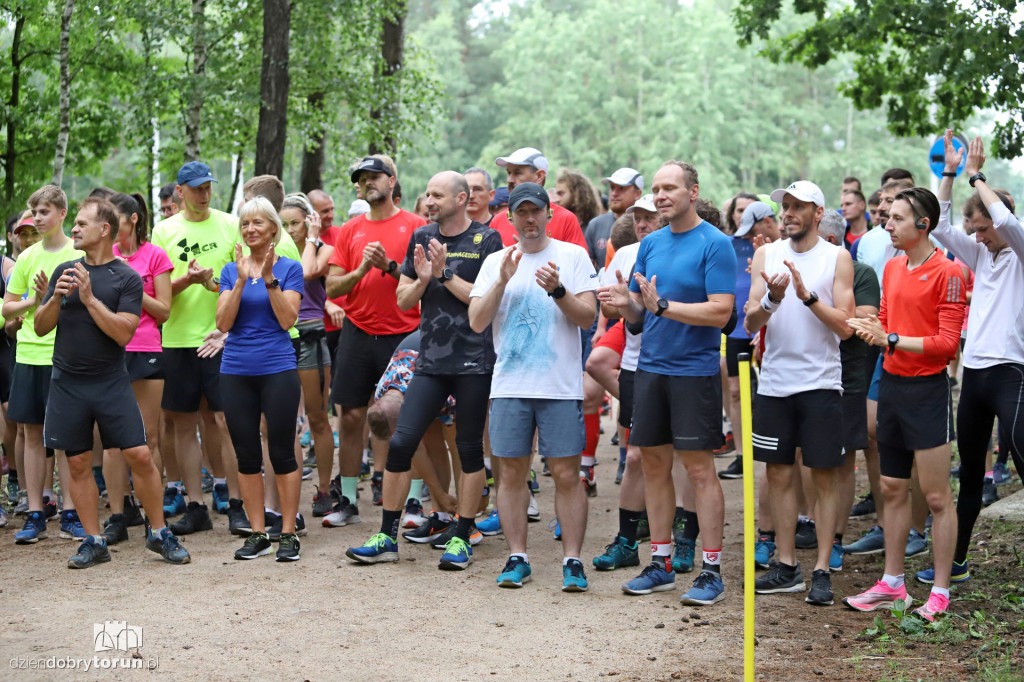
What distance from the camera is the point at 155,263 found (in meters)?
7.43

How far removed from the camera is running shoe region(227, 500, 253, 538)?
7.66 m

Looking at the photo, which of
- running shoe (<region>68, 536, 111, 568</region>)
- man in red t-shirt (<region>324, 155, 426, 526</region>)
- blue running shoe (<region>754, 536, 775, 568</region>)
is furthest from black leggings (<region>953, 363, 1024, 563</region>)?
running shoe (<region>68, 536, 111, 568</region>)

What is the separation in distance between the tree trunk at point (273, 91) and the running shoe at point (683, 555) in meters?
8.69

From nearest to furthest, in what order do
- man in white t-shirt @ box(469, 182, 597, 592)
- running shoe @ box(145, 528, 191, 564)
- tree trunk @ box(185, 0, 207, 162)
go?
man in white t-shirt @ box(469, 182, 597, 592) → running shoe @ box(145, 528, 191, 564) → tree trunk @ box(185, 0, 207, 162)

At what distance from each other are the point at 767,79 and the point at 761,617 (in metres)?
57.9

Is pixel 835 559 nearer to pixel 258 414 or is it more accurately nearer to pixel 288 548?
pixel 288 548

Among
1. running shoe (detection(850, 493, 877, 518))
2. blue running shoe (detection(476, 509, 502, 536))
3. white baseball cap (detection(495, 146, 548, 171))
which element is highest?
white baseball cap (detection(495, 146, 548, 171))

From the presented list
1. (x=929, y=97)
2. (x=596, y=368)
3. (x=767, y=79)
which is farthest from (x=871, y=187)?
(x=596, y=368)

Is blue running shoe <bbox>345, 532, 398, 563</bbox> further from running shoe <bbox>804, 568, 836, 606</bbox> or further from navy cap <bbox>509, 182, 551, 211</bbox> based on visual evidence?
running shoe <bbox>804, 568, 836, 606</bbox>

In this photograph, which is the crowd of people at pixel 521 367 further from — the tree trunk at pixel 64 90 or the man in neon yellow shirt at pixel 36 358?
the tree trunk at pixel 64 90

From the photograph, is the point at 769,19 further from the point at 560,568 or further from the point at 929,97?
the point at 560,568

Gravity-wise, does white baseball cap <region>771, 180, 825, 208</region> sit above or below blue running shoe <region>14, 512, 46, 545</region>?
above

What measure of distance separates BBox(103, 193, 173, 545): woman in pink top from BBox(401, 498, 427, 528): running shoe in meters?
1.76

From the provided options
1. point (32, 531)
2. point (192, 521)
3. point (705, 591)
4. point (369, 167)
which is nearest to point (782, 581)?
point (705, 591)
